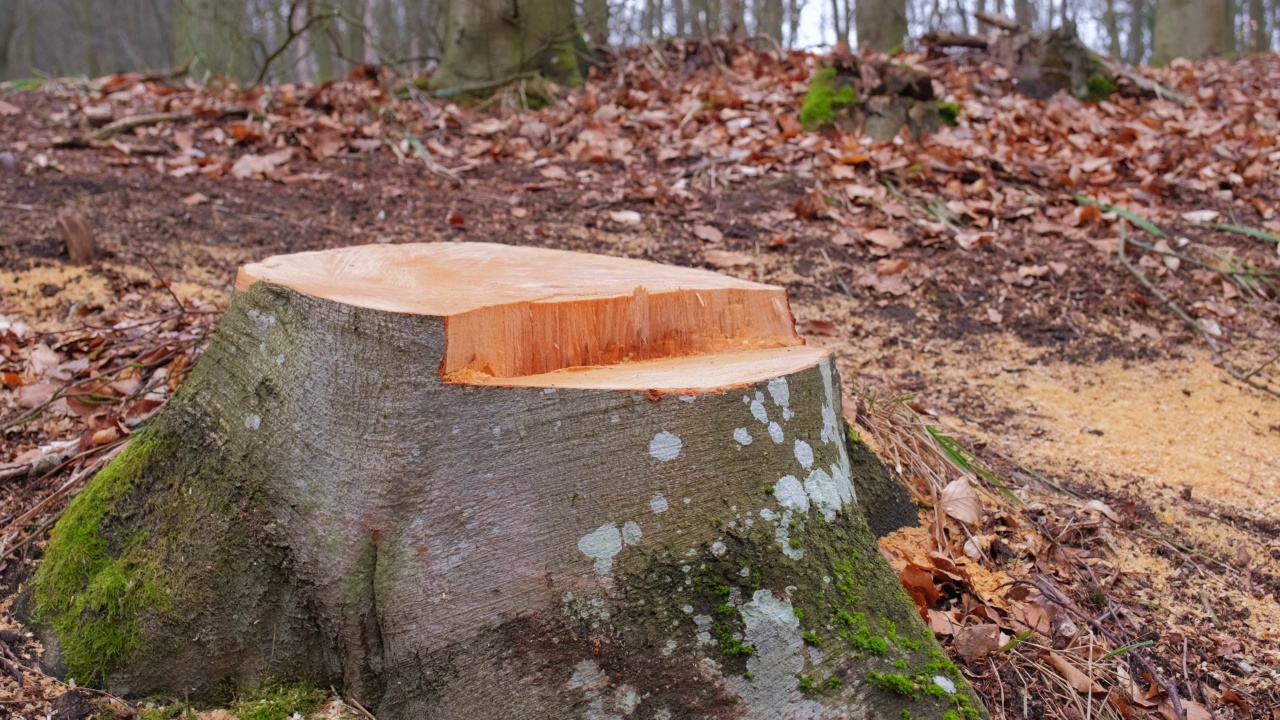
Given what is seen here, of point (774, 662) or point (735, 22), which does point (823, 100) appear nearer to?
point (735, 22)

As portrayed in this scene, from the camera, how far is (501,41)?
6664 millimetres

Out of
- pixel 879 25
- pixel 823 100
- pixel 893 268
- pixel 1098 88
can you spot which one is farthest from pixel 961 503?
pixel 879 25

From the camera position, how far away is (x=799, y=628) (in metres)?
1.60

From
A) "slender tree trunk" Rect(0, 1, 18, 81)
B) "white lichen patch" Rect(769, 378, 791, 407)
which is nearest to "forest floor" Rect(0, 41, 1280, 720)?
"white lichen patch" Rect(769, 378, 791, 407)

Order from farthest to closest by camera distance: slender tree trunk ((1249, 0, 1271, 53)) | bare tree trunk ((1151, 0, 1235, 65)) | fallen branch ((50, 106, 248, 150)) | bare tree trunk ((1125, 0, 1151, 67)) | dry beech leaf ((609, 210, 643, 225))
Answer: bare tree trunk ((1125, 0, 1151, 67)) → slender tree trunk ((1249, 0, 1271, 53)) → bare tree trunk ((1151, 0, 1235, 65)) → fallen branch ((50, 106, 248, 150)) → dry beech leaf ((609, 210, 643, 225))

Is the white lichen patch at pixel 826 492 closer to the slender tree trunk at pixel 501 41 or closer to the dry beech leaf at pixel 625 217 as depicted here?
the dry beech leaf at pixel 625 217

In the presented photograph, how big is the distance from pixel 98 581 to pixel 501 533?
921 mm

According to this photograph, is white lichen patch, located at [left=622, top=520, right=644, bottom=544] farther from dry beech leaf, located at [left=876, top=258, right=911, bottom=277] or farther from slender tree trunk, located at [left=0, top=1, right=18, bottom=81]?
slender tree trunk, located at [left=0, top=1, right=18, bottom=81]

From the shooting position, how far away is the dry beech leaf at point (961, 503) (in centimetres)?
235

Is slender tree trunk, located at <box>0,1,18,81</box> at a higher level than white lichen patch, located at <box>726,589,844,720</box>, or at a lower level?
higher

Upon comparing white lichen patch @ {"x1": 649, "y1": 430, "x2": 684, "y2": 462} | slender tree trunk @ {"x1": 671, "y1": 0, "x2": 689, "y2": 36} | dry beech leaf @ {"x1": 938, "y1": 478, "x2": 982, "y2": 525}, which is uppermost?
slender tree trunk @ {"x1": 671, "y1": 0, "x2": 689, "y2": 36}

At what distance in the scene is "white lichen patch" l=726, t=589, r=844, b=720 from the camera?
5.13 ft

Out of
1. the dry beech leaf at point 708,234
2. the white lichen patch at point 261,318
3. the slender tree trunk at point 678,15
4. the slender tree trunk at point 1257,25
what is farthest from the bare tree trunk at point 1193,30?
the white lichen patch at point 261,318

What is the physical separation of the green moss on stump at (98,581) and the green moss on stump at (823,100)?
465cm
